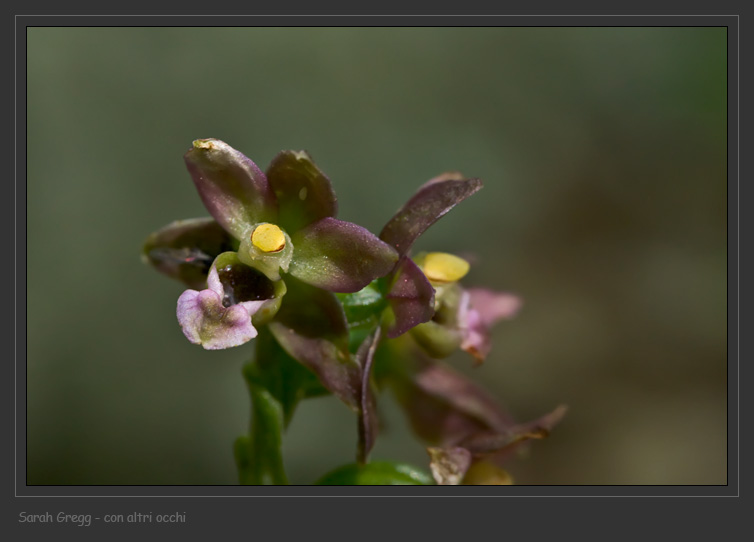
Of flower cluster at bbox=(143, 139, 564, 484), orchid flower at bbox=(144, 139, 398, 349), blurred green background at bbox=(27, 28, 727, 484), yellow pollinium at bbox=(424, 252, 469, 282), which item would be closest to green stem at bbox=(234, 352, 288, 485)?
flower cluster at bbox=(143, 139, 564, 484)

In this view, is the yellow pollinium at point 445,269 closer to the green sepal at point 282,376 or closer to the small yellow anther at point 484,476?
the green sepal at point 282,376

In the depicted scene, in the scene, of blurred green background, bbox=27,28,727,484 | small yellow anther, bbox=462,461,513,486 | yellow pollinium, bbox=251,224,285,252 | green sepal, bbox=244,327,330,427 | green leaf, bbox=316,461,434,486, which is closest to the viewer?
yellow pollinium, bbox=251,224,285,252

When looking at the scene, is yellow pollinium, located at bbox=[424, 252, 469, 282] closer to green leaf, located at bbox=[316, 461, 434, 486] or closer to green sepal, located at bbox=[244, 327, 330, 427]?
green sepal, located at bbox=[244, 327, 330, 427]

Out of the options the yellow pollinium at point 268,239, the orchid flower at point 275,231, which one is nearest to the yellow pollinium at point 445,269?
the orchid flower at point 275,231

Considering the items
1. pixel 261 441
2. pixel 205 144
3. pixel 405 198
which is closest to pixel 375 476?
pixel 261 441

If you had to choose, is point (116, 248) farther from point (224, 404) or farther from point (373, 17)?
point (373, 17)

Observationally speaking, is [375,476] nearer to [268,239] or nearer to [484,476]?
[484,476]
